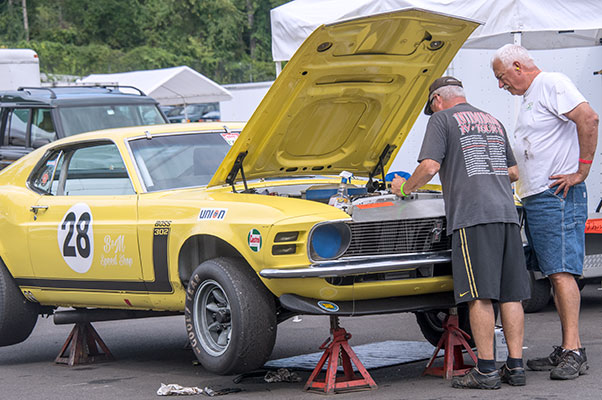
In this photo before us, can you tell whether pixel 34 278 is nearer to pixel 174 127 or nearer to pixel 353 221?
pixel 174 127

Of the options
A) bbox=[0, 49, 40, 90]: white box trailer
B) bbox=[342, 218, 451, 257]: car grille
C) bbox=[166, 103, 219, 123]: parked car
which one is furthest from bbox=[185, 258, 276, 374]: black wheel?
bbox=[166, 103, 219, 123]: parked car

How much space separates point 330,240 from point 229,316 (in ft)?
2.41

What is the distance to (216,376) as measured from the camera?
6262mm

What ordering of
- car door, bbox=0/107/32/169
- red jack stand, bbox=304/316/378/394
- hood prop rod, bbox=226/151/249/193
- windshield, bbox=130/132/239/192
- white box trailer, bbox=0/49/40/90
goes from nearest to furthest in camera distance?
1. red jack stand, bbox=304/316/378/394
2. hood prop rod, bbox=226/151/249/193
3. windshield, bbox=130/132/239/192
4. car door, bbox=0/107/32/169
5. white box trailer, bbox=0/49/40/90

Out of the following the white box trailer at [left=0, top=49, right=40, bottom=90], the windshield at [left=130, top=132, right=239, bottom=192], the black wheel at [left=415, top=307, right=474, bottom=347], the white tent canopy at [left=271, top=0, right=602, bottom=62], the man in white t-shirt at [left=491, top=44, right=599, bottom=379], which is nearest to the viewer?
the man in white t-shirt at [left=491, top=44, right=599, bottom=379]

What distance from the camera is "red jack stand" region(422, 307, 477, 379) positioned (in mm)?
5797

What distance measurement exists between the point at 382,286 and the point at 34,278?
2.85 meters

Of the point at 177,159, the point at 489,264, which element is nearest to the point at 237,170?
the point at 177,159

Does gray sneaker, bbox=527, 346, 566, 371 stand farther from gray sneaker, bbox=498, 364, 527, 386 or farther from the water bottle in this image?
the water bottle

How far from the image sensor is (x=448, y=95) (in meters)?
5.66

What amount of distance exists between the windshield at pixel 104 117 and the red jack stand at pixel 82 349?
626 centimetres

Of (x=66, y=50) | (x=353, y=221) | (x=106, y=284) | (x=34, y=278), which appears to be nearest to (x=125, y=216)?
(x=106, y=284)

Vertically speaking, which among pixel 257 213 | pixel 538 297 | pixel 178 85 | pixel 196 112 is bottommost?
pixel 538 297

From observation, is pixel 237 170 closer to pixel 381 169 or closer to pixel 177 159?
pixel 177 159
